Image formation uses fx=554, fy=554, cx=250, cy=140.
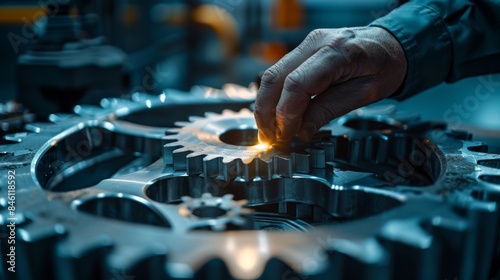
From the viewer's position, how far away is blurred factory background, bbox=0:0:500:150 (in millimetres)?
1563

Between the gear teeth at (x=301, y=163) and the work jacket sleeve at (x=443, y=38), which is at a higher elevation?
the work jacket sleeve at (x=443, y=38)

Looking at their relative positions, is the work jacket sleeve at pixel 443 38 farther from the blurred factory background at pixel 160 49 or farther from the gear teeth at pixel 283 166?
the gear teeth at pixel 283 166

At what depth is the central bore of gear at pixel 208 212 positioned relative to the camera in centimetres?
82

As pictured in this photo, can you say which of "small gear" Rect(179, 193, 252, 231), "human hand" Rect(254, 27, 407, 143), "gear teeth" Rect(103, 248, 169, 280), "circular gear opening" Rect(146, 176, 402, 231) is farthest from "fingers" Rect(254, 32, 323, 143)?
"gear teeth" Rect(103, 248, 169, 280)

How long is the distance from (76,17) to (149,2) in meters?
2.37

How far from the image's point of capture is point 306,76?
Answer: 100cm

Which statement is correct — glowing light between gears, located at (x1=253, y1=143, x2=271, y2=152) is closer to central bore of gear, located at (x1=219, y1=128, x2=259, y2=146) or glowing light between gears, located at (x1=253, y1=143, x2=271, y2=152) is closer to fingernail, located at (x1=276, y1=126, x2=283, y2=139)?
fingernail, located at (x1=276, y1=126, x2=283, y2=139)

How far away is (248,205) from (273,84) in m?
0.24

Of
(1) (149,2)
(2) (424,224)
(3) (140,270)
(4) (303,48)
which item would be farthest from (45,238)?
(1) (149,2)

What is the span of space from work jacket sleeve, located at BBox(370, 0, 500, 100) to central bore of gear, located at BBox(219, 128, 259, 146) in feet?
1.07

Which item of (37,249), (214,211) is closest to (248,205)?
(214,211)

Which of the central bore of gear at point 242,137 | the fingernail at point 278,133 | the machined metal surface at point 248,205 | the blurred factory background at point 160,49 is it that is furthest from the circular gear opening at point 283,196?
the blurred factory background at point 160,49

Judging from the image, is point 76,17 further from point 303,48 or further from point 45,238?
point 45,238

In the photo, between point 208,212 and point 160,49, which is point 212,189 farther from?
point 160,49
